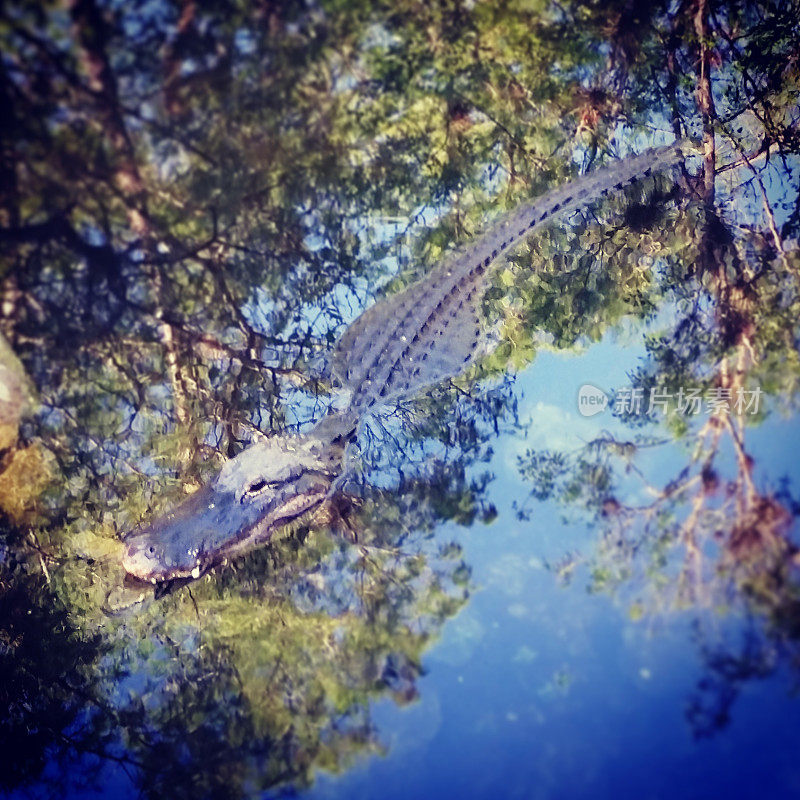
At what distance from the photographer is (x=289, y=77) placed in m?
2.32

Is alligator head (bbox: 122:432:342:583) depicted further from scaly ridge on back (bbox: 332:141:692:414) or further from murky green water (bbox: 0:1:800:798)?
scaly ridge on back (bbox: 332:141:692:414)

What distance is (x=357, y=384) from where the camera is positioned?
114 inches

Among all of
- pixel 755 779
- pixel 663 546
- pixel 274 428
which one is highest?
pixel 274 428

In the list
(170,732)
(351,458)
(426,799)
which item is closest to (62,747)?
(170,732)

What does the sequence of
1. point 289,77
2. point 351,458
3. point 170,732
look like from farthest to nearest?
point 351,458 < point 170,732 < point 289,77

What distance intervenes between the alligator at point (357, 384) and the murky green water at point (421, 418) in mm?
68

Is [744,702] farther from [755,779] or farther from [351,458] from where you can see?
[351,458]

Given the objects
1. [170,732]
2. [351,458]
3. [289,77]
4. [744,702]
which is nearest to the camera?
[289,77]

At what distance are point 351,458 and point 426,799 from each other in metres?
1.56
